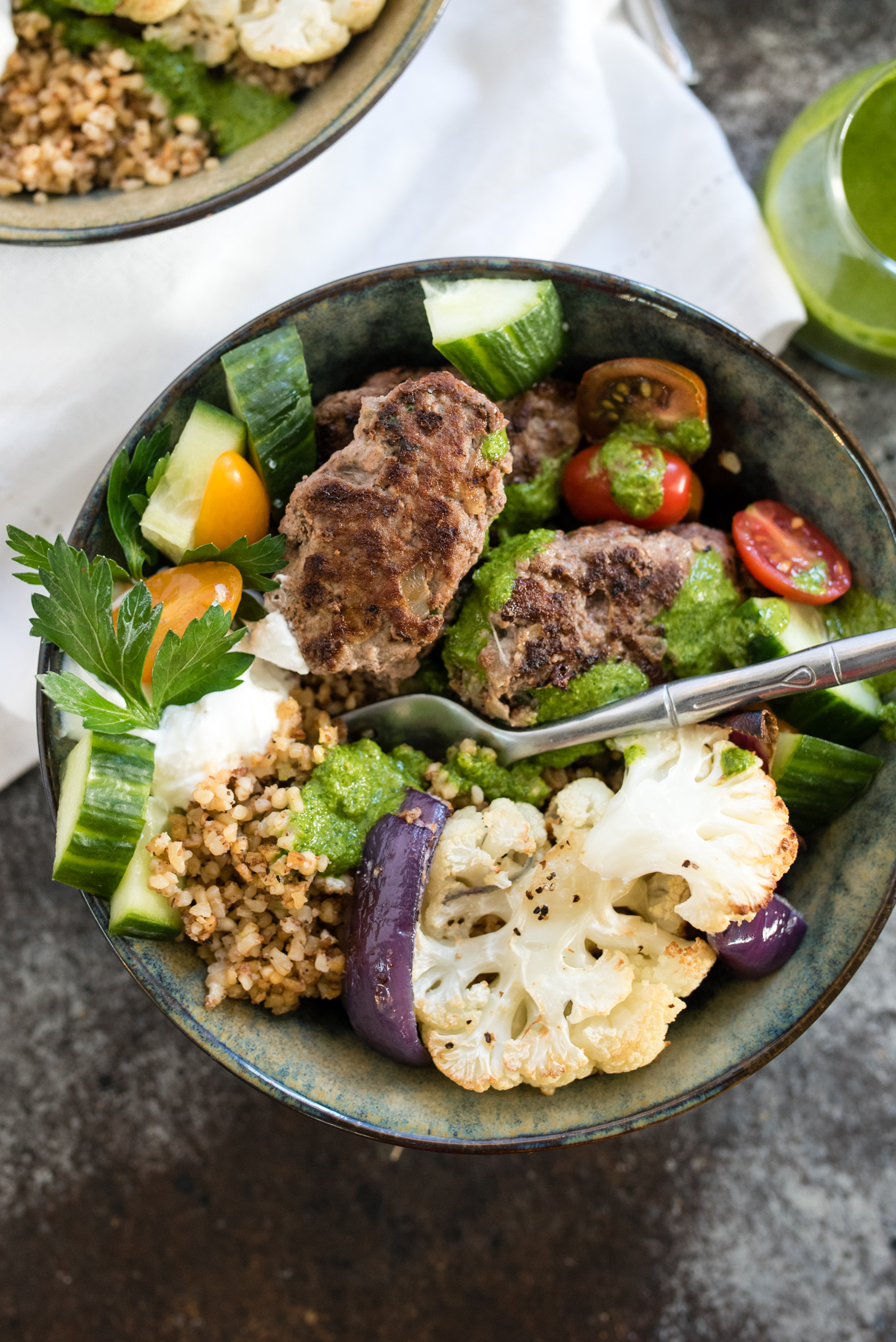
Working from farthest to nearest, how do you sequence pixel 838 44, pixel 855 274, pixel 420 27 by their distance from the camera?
pixel 838 44, pixel 855 274, pixel 420 27

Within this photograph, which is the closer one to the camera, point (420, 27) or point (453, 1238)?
point (420, 27)

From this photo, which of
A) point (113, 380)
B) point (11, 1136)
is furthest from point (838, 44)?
point (11, 1136)

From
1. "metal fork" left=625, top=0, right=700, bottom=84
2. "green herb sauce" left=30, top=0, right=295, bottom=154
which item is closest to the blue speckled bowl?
"green herb sauce" left=30, top=0, right=295, bottom=154

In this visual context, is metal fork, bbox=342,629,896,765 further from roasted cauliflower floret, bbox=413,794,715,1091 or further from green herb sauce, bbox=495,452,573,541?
green herb sauce, bbox=495,452,573,541

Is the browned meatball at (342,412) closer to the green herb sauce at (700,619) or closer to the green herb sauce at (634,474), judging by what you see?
the green herb sauce at (634,474)

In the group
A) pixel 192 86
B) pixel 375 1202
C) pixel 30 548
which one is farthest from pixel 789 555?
pixel 375 1202

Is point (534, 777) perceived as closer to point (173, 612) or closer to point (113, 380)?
point (173, 612)
